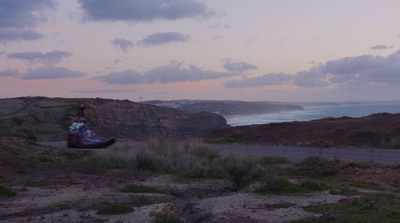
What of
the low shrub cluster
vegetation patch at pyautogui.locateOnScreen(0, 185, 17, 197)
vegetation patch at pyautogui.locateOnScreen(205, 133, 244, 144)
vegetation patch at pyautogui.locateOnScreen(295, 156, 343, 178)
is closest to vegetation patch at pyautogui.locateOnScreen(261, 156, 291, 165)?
the low shrub cluster

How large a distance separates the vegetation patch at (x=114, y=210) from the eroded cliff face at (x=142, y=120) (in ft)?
122

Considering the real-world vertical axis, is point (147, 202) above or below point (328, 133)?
below

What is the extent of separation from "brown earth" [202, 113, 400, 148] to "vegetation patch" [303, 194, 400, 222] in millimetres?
14753

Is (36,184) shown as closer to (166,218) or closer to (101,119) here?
(166,218)

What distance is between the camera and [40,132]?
40.3 metres

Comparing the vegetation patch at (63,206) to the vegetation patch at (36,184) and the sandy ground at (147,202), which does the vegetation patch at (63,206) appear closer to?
the sandy ground at (147,202)

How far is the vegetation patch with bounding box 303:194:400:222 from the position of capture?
7293 mm

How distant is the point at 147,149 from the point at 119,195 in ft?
19.6

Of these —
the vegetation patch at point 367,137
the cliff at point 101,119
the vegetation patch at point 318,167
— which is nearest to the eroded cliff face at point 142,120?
the cliff at point 101,119

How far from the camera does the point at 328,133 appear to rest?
85.8 ft

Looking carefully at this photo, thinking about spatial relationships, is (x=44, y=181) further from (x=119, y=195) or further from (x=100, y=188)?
(x=119, y=195)

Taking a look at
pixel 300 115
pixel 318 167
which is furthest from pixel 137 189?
pixel 300 115

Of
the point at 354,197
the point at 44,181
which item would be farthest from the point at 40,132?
the point at 354,197

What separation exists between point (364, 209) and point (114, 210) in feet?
16.8
